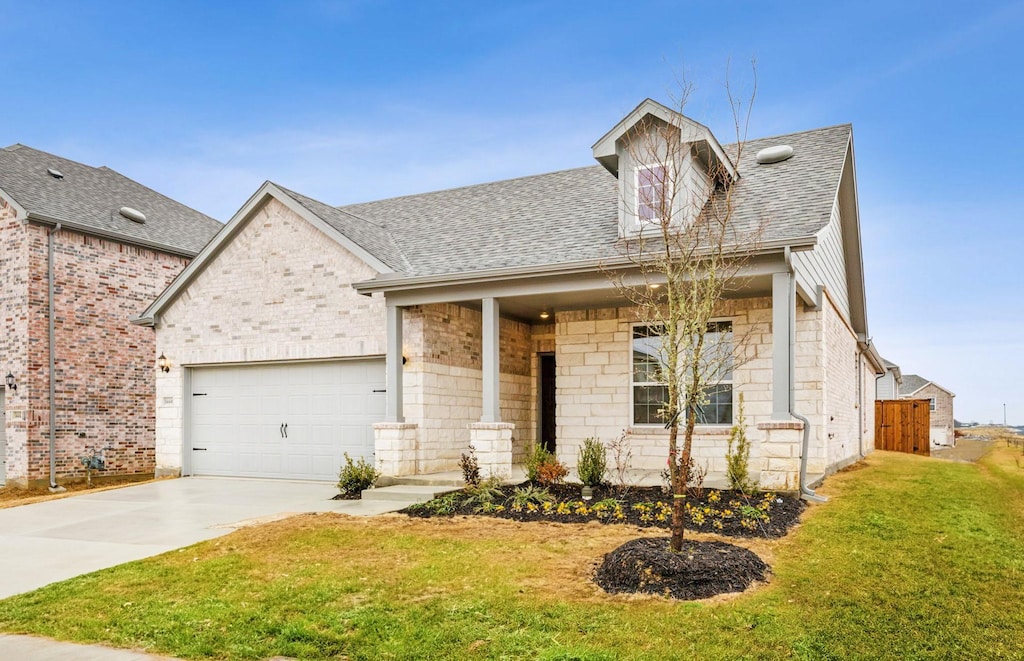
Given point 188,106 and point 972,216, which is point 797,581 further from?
point 188,106

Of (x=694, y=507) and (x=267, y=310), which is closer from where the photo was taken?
(x=694, y=507)

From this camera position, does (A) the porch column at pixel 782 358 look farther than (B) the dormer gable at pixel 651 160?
No

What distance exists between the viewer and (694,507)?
9.18 metres

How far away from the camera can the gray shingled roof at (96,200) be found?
1730cm

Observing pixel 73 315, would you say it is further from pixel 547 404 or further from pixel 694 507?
pixel 694 507

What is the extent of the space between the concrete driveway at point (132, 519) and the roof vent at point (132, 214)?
8058mm

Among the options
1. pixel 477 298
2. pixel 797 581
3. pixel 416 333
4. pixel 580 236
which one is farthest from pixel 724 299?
pixel 797 581

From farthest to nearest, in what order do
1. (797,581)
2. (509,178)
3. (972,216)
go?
(972,216)
(509,178)
(797,581)

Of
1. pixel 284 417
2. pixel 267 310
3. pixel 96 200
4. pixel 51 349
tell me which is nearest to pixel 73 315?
pixel 51 349

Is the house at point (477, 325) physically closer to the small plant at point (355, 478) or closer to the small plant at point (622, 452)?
the small plant at point (622, 452)

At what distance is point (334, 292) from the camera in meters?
14.3

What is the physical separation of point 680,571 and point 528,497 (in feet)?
13.8

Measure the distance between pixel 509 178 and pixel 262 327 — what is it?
672cm

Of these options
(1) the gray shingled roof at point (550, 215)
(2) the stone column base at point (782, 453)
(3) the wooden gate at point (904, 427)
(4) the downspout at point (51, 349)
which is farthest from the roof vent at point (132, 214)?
(3) the wooden gate at point (904, 427)
